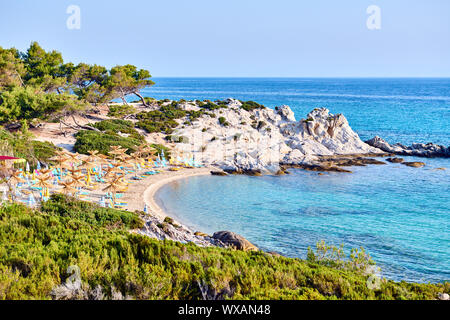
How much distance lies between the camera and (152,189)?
2723 cm

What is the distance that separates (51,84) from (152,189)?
A: 25.7 m

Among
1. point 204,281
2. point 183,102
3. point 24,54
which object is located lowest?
point 204,281

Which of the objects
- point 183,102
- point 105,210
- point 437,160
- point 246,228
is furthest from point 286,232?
point 183,102

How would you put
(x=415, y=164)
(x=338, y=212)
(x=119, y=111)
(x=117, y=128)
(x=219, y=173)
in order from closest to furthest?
(x=338, y=212) < (x=219, y=173) < (x=415, y=164) < (x=117, y=128) < (x=119, y=111)

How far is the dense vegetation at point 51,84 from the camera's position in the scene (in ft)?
113

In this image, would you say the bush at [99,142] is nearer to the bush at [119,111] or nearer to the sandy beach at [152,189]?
the sandy beach at [152,189]

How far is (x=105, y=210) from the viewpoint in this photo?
662 inches

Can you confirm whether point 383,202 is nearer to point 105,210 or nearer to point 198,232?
point 198,232

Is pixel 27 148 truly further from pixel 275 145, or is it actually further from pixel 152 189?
pixel 275 145

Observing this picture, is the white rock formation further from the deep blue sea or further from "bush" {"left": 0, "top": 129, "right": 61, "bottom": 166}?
"bush" {"left": 0, "top": 129, "right": 61, "bottom": 166}

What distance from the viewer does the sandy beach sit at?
2244cm

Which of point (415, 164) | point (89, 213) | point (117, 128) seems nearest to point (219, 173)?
point (117, 128)

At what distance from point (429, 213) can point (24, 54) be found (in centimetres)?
5036

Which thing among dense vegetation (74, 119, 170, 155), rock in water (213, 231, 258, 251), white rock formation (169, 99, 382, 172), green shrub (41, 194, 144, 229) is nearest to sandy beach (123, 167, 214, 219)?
white rock formation (169, 99, 382, 172)
